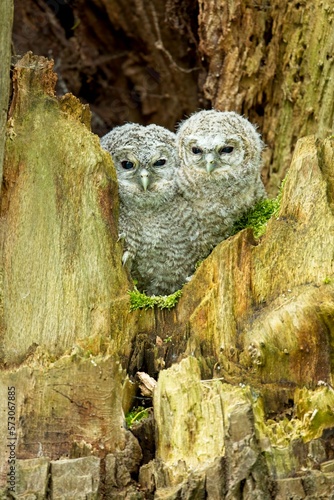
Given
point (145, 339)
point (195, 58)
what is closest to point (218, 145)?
point (145, 339)

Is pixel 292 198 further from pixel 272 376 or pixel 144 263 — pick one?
pixel 144 263

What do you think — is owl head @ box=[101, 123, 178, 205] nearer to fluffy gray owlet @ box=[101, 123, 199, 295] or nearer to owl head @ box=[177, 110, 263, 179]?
fluffy gray owlet @ box=[101, 123, 199, 295]

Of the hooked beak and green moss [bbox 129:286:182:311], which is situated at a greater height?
the hooked beak

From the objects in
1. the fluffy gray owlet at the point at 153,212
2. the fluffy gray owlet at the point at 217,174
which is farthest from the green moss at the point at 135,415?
the fluffy gray owlet at the point at 217,174

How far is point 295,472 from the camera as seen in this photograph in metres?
3.21

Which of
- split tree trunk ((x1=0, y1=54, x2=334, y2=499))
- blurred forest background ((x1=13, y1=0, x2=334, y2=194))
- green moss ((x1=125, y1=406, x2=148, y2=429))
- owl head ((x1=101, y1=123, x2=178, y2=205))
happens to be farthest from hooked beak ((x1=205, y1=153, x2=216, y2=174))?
green moss ((x1=125, y1=406, x2=148, y2=429))

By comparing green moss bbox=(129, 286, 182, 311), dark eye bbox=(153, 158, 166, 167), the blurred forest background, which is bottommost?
green moss bbox=(129, 286, 182, 311)

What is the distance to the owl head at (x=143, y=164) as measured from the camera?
4.84m

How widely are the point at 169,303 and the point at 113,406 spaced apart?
27.5 inches

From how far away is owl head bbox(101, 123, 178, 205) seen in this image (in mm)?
4844

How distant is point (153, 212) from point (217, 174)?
1.52ft

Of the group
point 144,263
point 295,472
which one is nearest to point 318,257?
point 295,472

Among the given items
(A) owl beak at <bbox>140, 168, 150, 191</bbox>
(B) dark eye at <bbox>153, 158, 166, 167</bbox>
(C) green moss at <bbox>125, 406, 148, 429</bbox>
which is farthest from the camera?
(B) dark eye at <bbox>153, 158, 166, 167</bbox>

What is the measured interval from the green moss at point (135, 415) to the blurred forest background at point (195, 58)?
2707 millimetres
